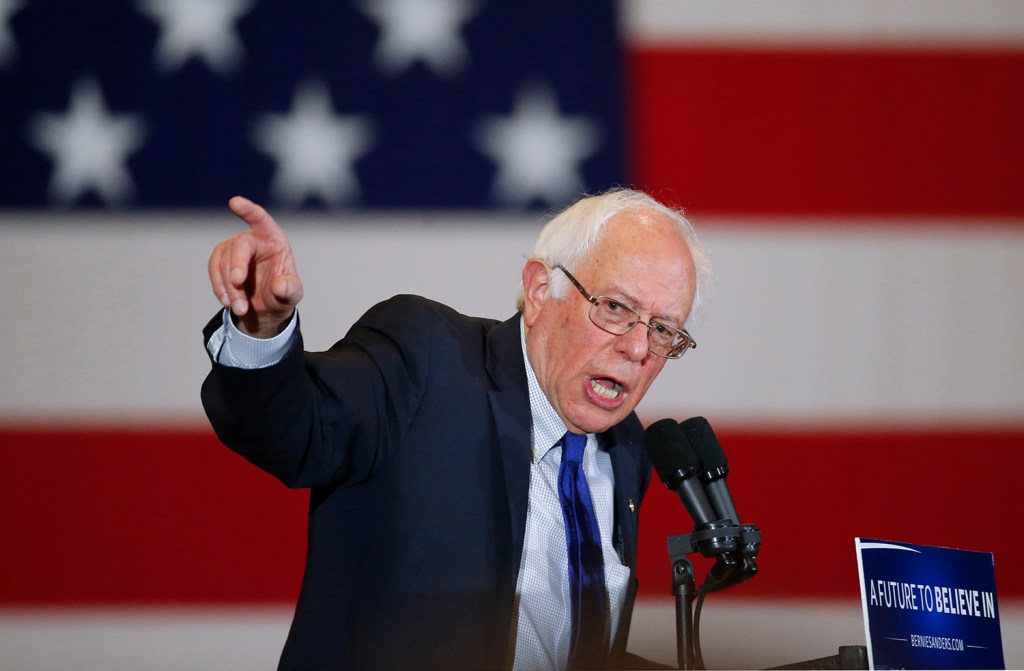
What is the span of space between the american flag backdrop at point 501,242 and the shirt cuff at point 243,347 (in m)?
1.50

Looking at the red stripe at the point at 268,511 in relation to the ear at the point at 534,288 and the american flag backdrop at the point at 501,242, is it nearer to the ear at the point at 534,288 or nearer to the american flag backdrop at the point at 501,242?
the american flag backdrop at the point at 501,242

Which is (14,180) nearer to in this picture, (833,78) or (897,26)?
(833,78)

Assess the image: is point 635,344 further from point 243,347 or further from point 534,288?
point 243,347

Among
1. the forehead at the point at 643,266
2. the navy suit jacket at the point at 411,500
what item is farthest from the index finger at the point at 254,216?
the forehead at the point at 643,266

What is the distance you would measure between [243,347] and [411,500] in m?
0.45

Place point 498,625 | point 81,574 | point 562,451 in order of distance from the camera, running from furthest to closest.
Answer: point 81,574
point 562,451
point 498,625

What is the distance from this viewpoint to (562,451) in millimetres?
1832

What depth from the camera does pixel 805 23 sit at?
2971mm

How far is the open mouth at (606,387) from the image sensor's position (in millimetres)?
1774

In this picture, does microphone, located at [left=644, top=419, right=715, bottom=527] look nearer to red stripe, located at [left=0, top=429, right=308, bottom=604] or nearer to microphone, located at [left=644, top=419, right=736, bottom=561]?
microphone, located at [left=644, top=419, right=736, bottom=561]

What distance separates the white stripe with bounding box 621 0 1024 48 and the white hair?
1.18 m

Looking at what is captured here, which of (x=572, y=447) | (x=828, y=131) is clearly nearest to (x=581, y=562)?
(x=572, y=447)

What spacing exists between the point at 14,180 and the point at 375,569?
1.76 metres

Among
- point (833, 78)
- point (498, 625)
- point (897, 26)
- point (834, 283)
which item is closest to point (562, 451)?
point (498, 625)
